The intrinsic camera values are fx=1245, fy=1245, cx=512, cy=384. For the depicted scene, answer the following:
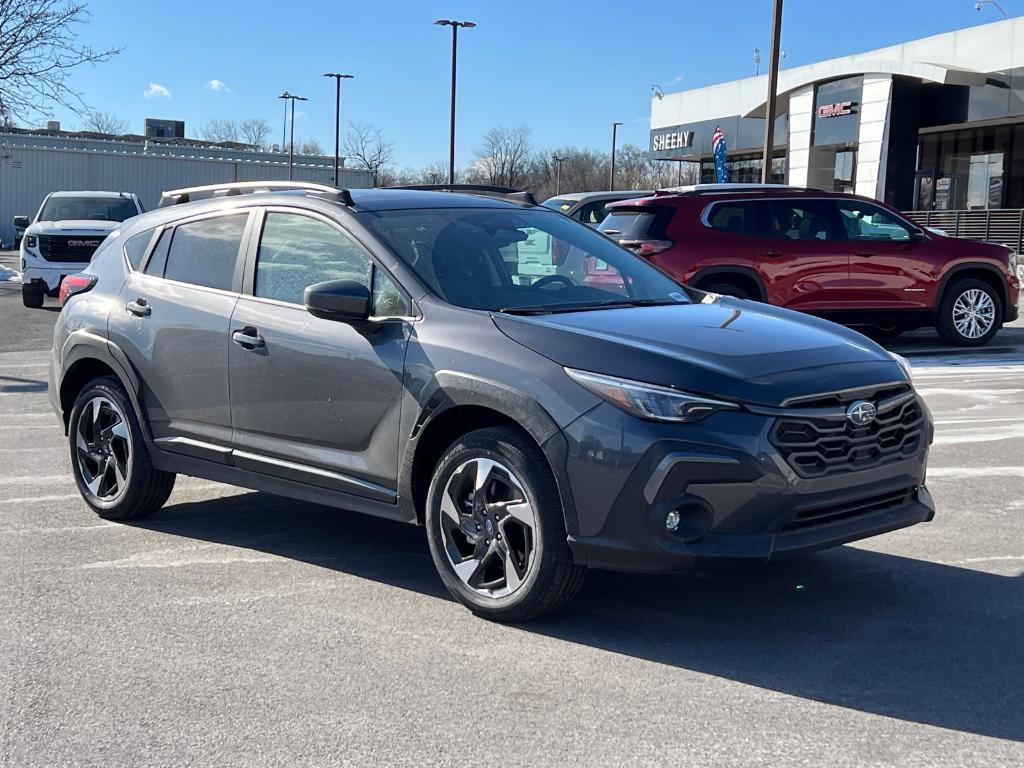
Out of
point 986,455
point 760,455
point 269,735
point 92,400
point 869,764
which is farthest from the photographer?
point 986,455

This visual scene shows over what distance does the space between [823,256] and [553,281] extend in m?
9.08

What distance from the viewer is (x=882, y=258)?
14.1 m

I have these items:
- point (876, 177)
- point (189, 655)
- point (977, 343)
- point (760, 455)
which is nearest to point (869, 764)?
point (760, 455)

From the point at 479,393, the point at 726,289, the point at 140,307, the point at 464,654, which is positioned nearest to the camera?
the point at 464,654

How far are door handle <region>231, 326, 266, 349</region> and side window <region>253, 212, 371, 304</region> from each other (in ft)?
0.61

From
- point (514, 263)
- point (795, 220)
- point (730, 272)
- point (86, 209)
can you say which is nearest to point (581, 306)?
point (514, 263)

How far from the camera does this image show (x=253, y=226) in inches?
237

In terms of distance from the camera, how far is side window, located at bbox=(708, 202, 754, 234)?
13.7 metres

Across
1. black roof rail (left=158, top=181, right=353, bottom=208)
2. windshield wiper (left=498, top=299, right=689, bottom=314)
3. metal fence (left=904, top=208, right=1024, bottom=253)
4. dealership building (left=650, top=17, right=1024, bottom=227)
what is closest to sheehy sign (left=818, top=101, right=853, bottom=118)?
dealership building (left=650, top=17, right=1024, bottom=227)

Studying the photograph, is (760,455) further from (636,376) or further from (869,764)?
(869,764)

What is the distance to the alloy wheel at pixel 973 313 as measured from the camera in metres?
14.7

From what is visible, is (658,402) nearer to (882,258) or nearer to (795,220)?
(795,220)

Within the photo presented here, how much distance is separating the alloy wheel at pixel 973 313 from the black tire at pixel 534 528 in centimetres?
1123

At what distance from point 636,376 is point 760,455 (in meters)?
0.51
